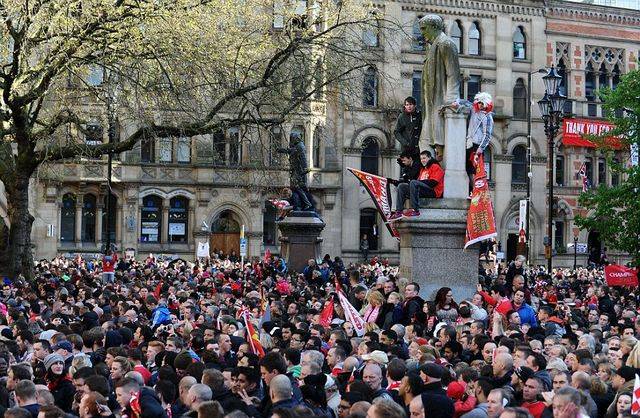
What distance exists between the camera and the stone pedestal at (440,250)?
1883cm

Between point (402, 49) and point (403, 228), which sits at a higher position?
point (402, 49)

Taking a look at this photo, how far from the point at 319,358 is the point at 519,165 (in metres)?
52.8

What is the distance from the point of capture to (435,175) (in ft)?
61.9

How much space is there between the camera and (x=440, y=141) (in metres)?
19.1

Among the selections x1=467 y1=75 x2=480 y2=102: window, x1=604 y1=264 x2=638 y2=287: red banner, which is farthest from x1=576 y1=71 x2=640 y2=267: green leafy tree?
x1=467 y1=75 x2=480 y2=102: window

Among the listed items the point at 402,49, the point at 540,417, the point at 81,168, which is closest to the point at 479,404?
the point at 540,417

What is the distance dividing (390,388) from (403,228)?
885 cm

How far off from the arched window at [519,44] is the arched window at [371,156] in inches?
392

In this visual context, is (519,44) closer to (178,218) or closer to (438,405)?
(178,218)

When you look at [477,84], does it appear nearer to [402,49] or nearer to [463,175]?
[402,49]

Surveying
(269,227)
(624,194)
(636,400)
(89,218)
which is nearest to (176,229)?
(89,218)

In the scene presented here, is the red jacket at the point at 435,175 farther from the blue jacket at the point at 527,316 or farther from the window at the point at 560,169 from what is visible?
the window at the point at 560,169

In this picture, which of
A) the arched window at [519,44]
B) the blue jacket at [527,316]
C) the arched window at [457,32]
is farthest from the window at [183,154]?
the blue jacket at [527,316]

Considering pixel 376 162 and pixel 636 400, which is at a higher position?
pixel 376 162
